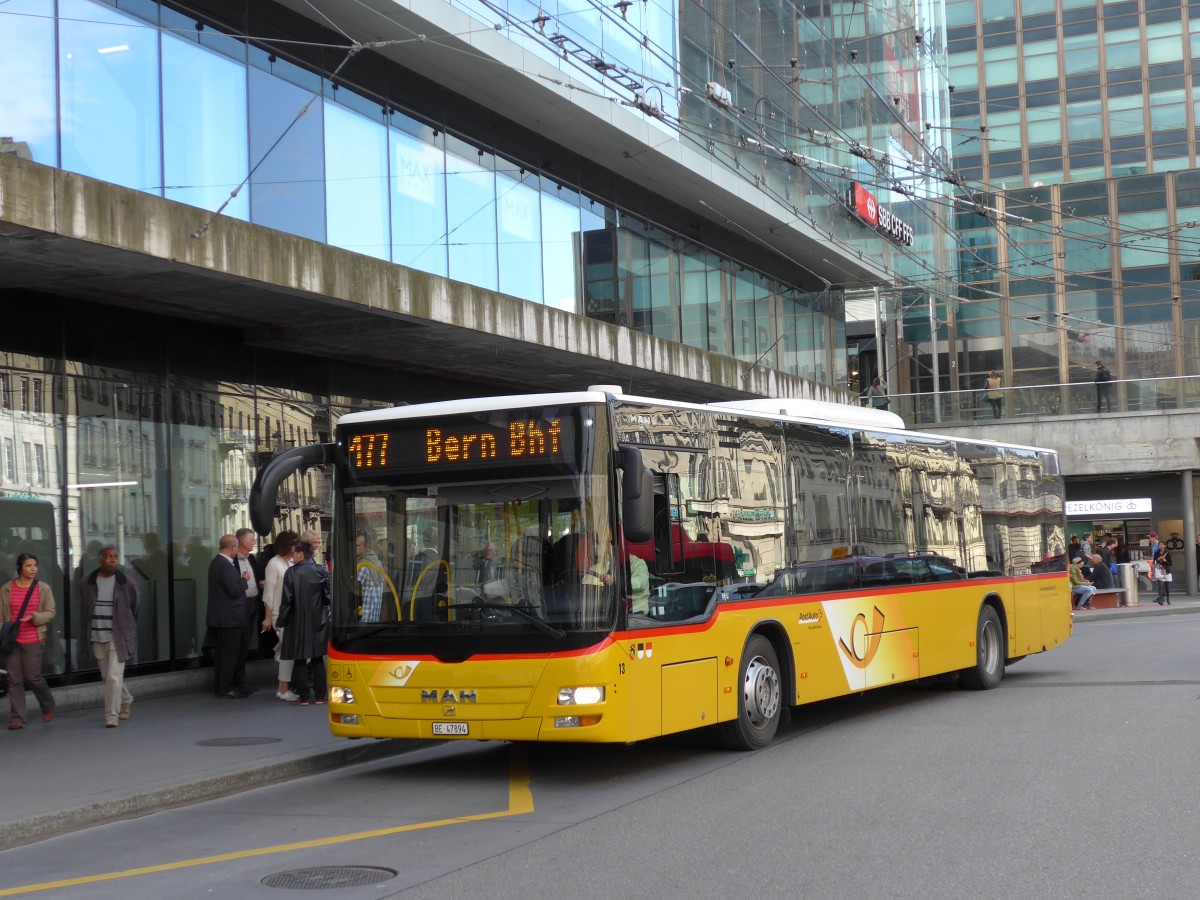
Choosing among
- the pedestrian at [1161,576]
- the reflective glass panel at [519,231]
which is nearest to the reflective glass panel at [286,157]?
the reflective glass panel at [519,231]

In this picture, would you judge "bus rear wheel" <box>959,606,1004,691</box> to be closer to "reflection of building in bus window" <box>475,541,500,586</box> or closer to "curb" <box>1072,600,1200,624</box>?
"reflection of building in bus window" <box>475,541,500,586</box>

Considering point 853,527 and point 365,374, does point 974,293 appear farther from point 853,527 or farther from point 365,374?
point 853,527

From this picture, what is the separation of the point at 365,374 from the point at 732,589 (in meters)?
10.4

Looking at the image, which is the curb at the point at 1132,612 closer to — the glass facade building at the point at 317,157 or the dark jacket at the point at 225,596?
the glass facade building at the point at 317,157

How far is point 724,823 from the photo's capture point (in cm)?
819

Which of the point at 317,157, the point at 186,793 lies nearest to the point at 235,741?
the point at 186,793

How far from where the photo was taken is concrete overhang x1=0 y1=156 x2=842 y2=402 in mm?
11812

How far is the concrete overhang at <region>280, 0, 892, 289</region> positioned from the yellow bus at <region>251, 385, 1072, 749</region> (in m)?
7.92

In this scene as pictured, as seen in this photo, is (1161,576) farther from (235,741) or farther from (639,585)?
(639,585)

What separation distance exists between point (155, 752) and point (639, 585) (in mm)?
4617

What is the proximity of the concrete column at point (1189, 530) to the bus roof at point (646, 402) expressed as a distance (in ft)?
89.5

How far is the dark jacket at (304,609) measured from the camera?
1480 centimetres

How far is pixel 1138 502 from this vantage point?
137 feet

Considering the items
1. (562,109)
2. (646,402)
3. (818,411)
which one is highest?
(562,109)
